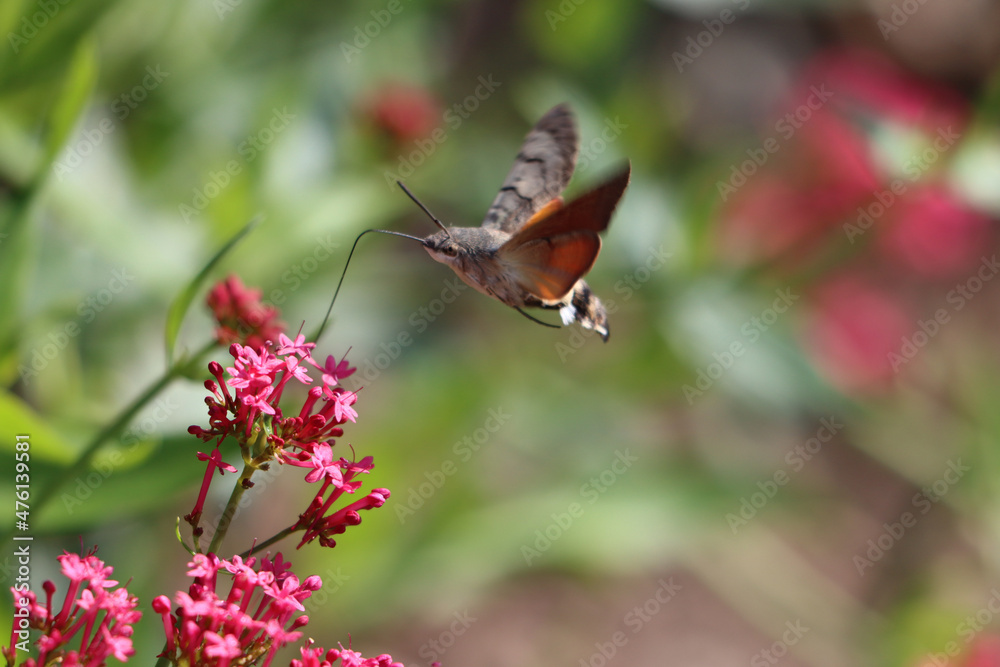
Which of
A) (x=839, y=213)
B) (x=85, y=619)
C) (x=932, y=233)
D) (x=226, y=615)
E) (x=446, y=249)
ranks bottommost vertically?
(x=85, y=619)

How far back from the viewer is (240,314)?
0.99 meters

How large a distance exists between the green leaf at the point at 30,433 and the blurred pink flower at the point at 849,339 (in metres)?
1.98

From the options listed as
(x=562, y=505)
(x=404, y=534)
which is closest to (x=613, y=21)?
(x=562, y=505)

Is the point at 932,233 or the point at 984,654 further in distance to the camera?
the point at 932,233

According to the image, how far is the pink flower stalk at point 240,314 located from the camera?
981 millimetres

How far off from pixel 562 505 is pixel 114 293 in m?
1.12

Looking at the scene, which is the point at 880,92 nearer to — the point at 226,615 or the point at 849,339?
the point at 849,339

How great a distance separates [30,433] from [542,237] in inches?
23.8

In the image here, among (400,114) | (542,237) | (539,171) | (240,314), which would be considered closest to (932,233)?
(400,114)

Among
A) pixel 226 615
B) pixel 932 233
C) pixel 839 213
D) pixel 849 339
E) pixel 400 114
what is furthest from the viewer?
pixel 849 339

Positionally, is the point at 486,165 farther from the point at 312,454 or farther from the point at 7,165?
the point at 312,454

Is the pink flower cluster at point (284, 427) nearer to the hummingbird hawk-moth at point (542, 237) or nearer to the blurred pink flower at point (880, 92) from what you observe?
the hummingbird hawk-moth at point (542, 237)

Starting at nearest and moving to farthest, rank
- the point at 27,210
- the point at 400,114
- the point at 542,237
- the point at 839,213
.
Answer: the point at 542,237
the point at 27,210
the point at 400,114
the point at 839,213

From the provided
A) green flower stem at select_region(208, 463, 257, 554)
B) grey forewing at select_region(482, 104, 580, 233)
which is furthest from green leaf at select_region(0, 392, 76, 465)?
grey forewing at select_region(482, 104, 580, 233)
